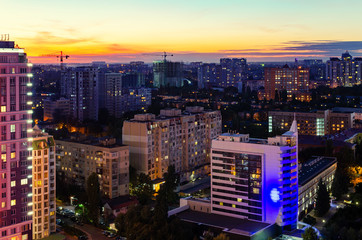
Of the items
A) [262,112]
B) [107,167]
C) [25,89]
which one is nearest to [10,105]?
[25,89]

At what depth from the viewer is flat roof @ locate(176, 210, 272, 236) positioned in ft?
40.3

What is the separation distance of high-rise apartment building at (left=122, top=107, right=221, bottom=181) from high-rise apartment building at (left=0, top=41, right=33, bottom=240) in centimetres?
668

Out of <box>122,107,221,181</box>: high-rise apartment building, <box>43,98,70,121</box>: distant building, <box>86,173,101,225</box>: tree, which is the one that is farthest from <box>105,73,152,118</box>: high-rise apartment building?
<box>86,173,101,225</box>: tree

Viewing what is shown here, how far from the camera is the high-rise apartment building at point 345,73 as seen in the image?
55.1 m

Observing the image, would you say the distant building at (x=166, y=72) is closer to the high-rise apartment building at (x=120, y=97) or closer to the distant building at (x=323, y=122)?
the high-rise apartment building at (x=120, y=97)

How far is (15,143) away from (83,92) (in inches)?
912

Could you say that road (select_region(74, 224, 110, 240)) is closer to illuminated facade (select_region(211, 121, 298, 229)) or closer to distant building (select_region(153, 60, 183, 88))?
illuminated facade (select_region(211, 121, 298, 229))

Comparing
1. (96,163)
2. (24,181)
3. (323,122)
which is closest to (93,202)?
(96,163)

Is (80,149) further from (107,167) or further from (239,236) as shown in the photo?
(239,236)

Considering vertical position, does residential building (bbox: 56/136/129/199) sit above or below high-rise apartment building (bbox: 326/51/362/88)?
below

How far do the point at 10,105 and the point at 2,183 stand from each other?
6.31ft

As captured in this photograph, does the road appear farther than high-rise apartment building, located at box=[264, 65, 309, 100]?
No

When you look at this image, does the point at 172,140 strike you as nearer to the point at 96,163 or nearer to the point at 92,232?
the point at 96,163

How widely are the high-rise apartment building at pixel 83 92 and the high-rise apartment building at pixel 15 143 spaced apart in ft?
73.4
